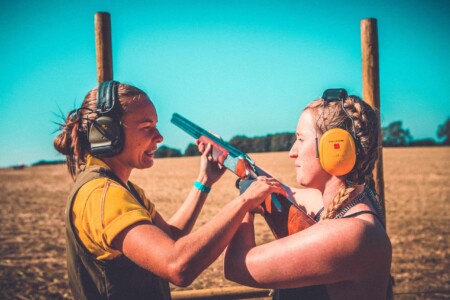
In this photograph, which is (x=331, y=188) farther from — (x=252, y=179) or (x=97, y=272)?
(x=97, y=272)

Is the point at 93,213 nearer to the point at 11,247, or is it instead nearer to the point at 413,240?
the point at 11,247

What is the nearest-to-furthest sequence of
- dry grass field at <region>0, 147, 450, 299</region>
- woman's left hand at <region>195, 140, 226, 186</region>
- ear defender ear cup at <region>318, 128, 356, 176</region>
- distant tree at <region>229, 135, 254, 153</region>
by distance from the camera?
1. ear defender ear cup at <region>318, 128, 356, 176</region>
2. woman's left hand at <region>195, 140, 226, 186</region>
3. distant tree at <region>229, 135, 254, 153</region>
4. dry grass field at <region>0, 147, 450, 299</region>

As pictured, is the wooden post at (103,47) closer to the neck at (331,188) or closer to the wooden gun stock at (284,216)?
the wooden gun stock at (284,216)

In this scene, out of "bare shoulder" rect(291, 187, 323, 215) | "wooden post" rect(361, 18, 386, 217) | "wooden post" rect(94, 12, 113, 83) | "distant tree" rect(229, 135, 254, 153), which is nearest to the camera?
"bare shoulder" rect(291, 187, 323, 215)

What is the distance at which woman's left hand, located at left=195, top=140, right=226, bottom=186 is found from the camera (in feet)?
11.1

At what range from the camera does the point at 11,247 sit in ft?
32.7

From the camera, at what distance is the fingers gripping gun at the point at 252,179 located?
7.45 feet

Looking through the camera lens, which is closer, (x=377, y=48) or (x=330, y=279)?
(x=330, y=279)

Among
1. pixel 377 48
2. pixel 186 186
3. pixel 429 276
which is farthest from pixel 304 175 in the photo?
pixel 186 186

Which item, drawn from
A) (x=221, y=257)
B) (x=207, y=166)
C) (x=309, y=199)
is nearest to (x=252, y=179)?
(x=309, y=199)

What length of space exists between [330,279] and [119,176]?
156 cm

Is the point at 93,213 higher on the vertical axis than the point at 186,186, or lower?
higher

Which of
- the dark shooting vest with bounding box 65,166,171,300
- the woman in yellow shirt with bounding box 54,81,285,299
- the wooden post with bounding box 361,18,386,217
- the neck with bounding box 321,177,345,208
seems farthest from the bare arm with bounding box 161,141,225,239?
the wooden post with bounding box 361,18,386,217

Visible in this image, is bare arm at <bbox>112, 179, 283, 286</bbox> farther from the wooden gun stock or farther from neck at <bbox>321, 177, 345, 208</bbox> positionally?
neck at <bbox>321, 177, 345, 208</bbox>
